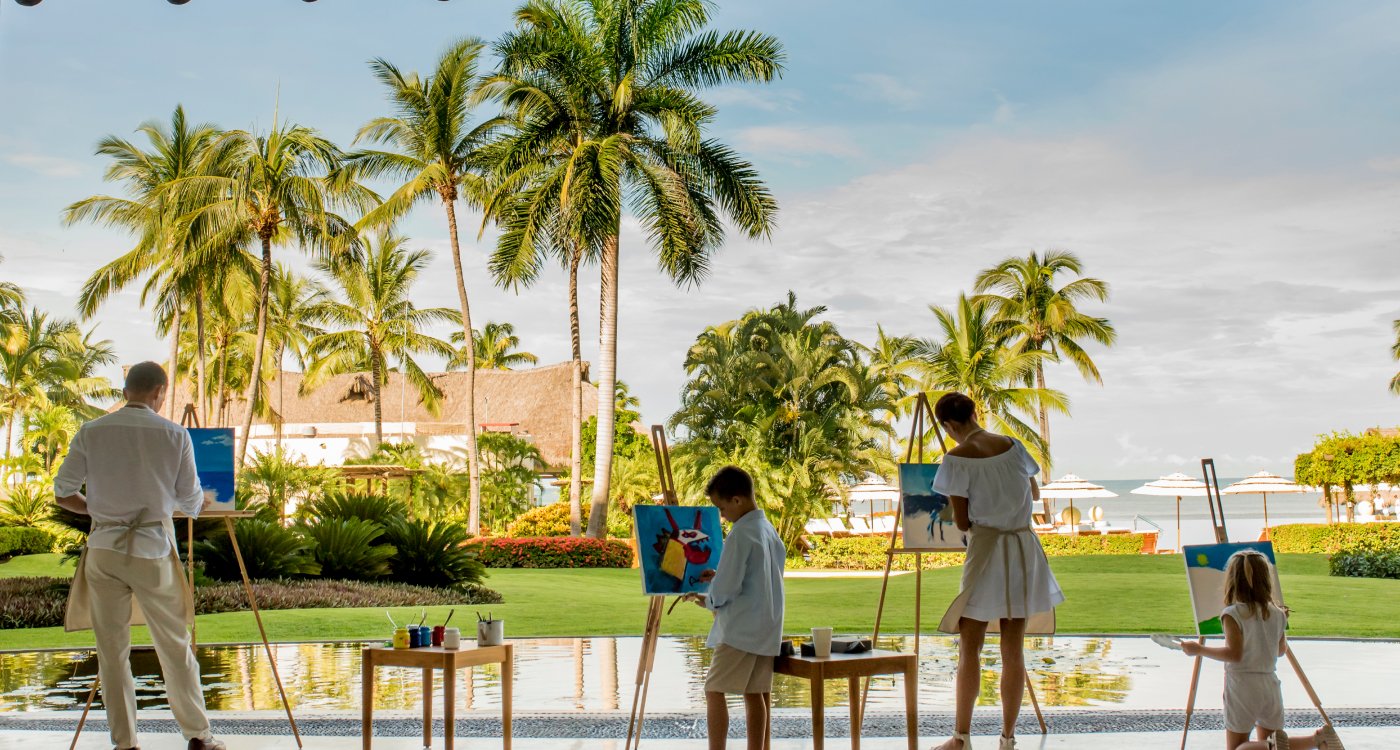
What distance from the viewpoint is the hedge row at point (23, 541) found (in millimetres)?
24875

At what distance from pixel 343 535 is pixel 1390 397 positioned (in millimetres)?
46479

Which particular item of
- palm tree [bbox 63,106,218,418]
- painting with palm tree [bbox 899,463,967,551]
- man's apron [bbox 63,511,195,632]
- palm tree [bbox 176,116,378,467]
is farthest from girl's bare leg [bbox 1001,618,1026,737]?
palm tree [bbox 63,106,218,418]

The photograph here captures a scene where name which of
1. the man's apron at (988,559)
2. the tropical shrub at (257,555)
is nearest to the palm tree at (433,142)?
the tropical shrub at (257,555)

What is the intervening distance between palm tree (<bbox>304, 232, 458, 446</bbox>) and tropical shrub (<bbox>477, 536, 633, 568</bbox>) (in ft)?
58.6

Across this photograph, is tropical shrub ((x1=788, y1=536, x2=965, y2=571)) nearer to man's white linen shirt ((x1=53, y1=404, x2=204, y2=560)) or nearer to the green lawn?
the green lawn

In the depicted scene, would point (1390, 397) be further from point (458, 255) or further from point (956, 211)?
point (458, 255)

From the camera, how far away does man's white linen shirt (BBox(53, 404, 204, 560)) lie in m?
5.36

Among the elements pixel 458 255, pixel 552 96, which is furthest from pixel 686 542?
pixel 458 255

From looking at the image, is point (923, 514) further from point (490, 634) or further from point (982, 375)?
point (982, 375)

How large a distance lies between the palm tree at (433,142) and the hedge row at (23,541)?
30.6 feet

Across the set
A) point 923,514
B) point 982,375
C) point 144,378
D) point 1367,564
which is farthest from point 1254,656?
point 982,375

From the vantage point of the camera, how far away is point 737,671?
4797mm

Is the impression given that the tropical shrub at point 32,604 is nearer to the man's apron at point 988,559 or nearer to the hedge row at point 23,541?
the hedge row at point 23,541

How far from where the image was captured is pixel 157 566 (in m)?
5.41
